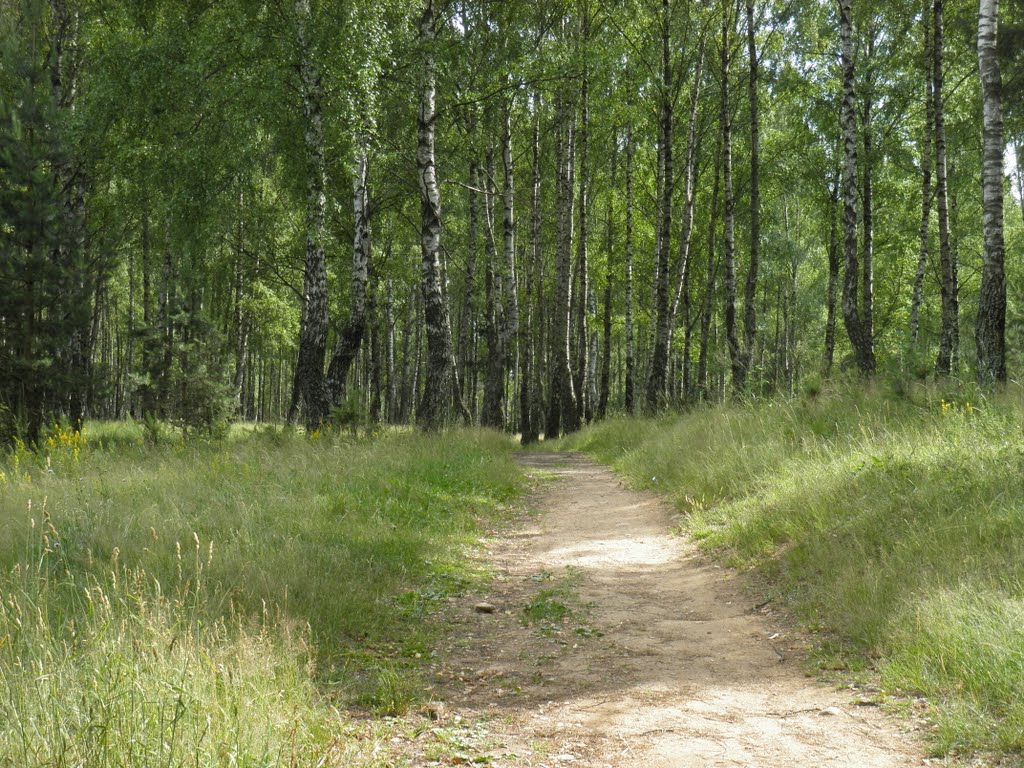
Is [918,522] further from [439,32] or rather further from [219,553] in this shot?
[439,32]

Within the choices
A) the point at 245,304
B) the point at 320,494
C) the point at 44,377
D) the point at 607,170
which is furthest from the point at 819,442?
the point at 245,304

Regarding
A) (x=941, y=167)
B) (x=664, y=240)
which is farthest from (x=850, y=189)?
(x=664, y=240)

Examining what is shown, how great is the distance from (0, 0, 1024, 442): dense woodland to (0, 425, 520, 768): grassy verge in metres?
4.92

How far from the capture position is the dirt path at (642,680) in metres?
3.48

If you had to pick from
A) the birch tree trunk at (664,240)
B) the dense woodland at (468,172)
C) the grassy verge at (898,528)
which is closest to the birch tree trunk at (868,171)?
the dense woodland at (468,172)

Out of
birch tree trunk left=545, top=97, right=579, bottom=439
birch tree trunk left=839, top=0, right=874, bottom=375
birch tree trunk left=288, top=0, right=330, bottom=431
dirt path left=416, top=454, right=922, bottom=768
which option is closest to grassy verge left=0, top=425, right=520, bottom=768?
dirt path left=416, top=454, right=922, bottom=768

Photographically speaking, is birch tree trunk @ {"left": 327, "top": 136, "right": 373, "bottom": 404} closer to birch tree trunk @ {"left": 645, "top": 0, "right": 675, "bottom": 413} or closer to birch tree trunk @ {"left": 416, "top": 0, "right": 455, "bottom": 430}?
birch tree trunk @ {"left": 416, "top": 0, "right": 455, "bottom": 430}

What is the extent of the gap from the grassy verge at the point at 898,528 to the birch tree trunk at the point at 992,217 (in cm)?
154

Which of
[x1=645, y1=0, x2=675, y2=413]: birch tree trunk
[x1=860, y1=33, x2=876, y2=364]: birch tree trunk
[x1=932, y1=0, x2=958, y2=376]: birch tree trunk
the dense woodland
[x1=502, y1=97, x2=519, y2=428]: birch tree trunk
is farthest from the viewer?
[x1=860, y1=33, x2=876, y2=364]: birch tree trunk

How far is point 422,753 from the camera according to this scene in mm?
3426

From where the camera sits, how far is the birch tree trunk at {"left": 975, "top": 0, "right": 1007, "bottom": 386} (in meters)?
10.1

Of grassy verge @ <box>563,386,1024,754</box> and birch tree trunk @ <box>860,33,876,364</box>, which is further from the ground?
birch tree trunk @ <box>860,33,876,364</box>

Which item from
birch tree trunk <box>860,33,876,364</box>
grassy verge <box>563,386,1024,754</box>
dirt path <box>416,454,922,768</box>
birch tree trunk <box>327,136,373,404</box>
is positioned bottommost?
dirt path <box>416,454,922,768</box>

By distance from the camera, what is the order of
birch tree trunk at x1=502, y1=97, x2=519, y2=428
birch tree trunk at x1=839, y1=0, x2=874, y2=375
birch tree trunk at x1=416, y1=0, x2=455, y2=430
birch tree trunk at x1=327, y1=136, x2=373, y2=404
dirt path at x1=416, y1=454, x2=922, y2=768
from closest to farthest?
dirt path at x1=416, y1=454, x2=922, y2=768
birch tree trunk at x1=839, y1=0, x2=874, y2=375
birch tree trunk at x1=416, y1=0, x2=455, y2=430
birch tree trunk at x1=327, y1=136, x2=373, y2=404
birch tree trunk at x1=502, y1=97, x2=519, y2=428
